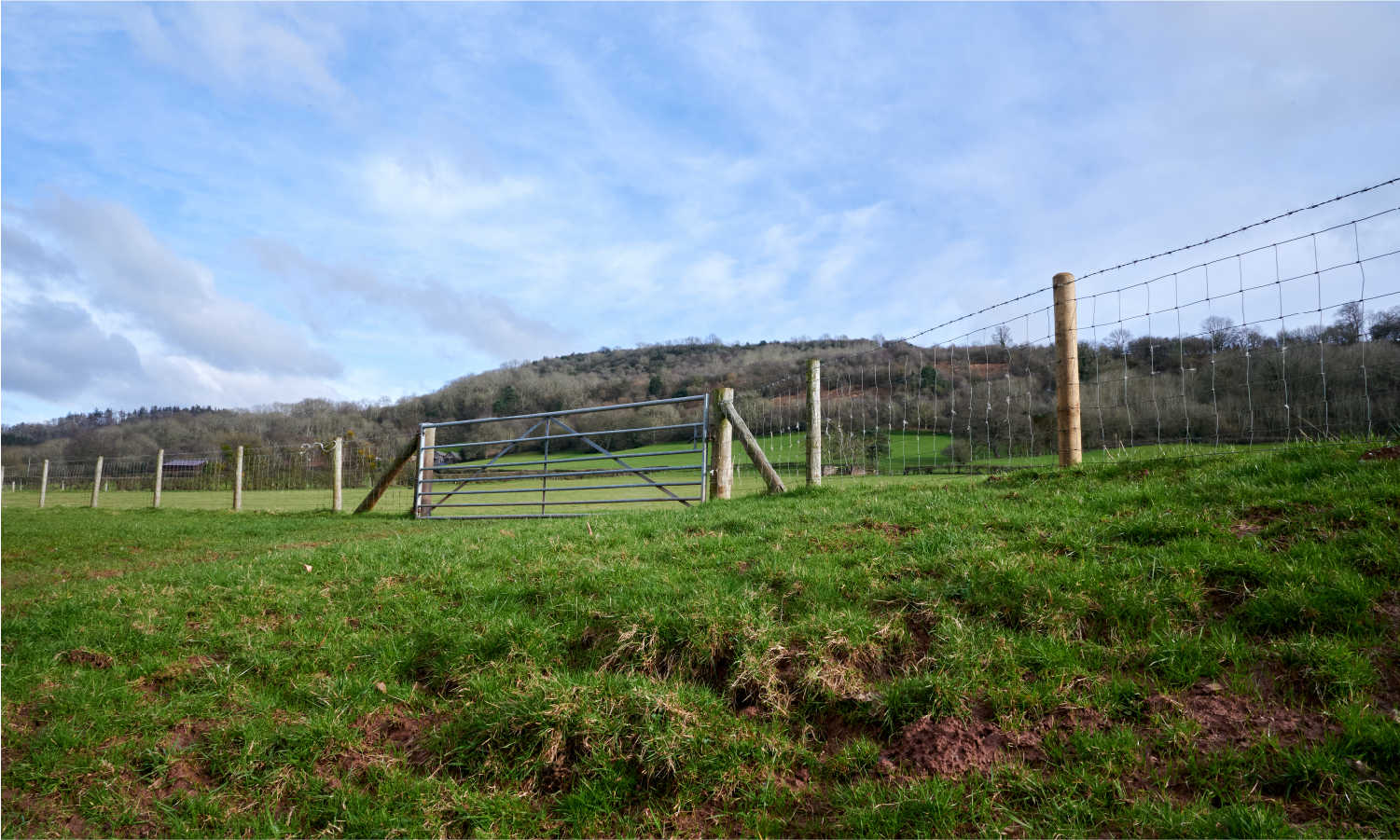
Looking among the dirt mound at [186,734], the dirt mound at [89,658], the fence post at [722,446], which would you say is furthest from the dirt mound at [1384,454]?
the dirt mound at [89,658]

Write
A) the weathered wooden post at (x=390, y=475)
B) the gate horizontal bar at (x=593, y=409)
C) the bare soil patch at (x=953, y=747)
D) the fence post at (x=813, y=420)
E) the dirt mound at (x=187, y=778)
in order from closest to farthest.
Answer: the bare soil patch at (x=953, y=747) → the dirt mound at (x=187, y=778) → the fence post at (x=813, y=420) → the gate horizontal bar at (x=593, y=409) → the weathered wooden post at (x=390, y=475)

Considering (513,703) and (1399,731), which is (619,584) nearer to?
(513,703)

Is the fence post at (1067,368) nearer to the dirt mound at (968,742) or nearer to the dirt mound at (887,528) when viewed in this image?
the dirt mound at (887,528)

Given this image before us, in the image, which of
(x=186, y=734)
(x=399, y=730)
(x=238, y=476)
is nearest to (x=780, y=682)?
(x=399, y=730)

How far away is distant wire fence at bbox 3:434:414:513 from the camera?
19.6m

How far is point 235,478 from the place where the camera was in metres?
17.9

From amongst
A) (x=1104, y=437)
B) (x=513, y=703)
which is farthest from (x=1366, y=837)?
(x=1104, y=437)

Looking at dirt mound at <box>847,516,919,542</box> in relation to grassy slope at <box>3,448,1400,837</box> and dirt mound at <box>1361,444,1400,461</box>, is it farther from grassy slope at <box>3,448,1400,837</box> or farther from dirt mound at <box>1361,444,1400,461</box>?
dirt mound at <box>1361,444,1400,461</box>

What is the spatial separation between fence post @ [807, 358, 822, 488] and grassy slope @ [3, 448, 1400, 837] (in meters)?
3.40

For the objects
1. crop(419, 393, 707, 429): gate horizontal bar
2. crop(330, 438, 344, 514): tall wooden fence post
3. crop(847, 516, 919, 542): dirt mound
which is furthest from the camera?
crop(330, 438, 344, 514): tall wooden fence post

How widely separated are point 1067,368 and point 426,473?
1140 centimetres

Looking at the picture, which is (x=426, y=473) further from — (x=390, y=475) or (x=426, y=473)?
(x=390, y=475)

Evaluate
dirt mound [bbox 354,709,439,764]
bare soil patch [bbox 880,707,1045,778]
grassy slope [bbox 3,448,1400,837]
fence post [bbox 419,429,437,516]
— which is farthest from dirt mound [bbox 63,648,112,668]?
fence post [bbox 419,429,437,516]

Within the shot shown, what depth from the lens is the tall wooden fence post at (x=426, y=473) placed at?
1333cm
